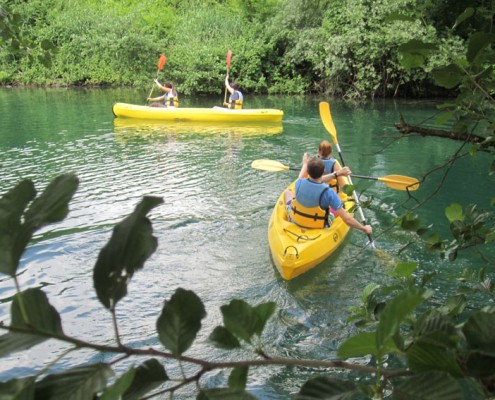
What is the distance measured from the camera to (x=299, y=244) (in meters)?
4.89

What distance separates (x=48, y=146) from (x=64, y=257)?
6.43 metres

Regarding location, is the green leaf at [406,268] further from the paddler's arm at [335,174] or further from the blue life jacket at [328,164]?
the blue life jacket at [328,164]

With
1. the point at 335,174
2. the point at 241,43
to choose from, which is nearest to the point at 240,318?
the point at 335,174

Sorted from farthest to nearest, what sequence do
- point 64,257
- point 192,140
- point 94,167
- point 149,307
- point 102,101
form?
point 102,101, point 192,140, point 94,167, point 64,257, point 149,307

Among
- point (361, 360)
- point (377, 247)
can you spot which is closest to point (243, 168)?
point (377, 247)

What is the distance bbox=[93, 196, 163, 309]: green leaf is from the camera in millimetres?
496

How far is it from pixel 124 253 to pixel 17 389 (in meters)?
0.15

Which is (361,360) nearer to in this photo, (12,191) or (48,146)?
(12,191)

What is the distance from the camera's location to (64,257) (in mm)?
5363

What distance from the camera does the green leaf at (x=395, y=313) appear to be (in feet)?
1.56

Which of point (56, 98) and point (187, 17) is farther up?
point (187, 17)

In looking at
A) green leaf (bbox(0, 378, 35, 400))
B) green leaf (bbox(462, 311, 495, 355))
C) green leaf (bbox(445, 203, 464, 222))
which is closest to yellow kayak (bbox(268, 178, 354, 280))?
green leaf (bbox(445, 203, 464, 222))

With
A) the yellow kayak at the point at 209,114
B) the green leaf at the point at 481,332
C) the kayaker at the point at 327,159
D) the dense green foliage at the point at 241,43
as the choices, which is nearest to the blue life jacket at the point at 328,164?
the kayaker at the point at 327,159

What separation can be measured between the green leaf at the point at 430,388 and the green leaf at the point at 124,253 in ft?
0.93
